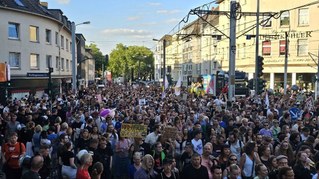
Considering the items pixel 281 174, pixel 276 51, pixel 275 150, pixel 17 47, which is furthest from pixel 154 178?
pixel 276 51

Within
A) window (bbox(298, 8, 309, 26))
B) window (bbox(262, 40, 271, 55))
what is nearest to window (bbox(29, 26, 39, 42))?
window (bbox(262, 40, 271, 55))

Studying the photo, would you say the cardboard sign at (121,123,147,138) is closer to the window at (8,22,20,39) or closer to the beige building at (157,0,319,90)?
the window at (8,22,20,39)

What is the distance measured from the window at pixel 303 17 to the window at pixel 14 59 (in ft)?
103

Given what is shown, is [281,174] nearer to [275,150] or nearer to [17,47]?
[275,150]

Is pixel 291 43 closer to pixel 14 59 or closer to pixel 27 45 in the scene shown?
pixel 27 45

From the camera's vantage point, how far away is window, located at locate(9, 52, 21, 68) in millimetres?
32478

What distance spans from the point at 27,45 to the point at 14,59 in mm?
1805

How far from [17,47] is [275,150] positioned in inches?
1120

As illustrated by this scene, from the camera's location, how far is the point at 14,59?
32.9 m

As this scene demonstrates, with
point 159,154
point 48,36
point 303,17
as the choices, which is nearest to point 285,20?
point 303,17

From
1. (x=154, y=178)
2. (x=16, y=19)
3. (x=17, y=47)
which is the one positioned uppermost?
(x=16, y=19)

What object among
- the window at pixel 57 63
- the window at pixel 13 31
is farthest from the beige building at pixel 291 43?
the window at pixel 13 31

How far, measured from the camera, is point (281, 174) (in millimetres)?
5859

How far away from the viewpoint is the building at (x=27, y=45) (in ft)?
104
